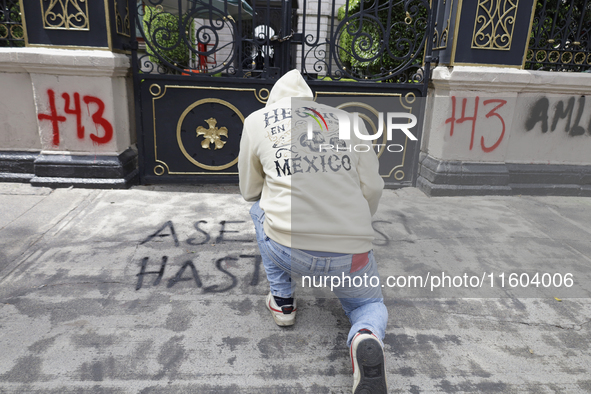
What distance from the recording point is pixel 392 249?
338 cm

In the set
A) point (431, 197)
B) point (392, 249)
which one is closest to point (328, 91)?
point (431, 197)

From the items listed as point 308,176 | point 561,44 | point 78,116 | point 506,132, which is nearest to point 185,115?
point 78,116

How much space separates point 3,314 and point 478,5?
A: 4.99 meters

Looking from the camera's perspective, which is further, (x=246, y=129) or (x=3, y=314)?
(x=3, y=314)

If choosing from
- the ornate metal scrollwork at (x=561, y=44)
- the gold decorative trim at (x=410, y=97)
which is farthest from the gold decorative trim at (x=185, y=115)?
the ornate metal scrollwork at (x=561, y=44)

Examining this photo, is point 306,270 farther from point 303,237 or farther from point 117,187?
point 117,187

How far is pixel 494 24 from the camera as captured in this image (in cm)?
449

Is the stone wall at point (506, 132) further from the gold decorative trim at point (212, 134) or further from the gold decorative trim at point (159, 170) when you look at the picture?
the gold decorative trim at point (159, 170)

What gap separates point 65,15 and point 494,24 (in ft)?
14.8

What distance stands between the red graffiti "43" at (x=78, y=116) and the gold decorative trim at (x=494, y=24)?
4120 millimetres

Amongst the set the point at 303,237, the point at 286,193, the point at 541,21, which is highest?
the point at 541,21

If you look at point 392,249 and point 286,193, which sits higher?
point 286,193

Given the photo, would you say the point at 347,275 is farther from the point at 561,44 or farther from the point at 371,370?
the point at 561,44

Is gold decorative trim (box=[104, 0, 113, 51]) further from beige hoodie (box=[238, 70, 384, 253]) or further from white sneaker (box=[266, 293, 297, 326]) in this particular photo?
white sneaker (box=[266, 293, 297, 326])
